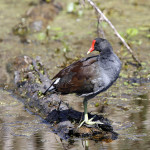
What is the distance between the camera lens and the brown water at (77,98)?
15.0 feet

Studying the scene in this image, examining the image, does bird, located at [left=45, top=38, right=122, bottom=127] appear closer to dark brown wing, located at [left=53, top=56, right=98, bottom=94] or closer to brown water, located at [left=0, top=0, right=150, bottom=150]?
dark brown wing, located at [left=53, top=56, right=98, bottom=94]

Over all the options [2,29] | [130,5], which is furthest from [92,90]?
[130,5]

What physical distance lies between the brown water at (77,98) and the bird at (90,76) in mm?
507

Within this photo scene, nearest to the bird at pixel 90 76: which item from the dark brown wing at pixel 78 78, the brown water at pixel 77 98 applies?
the dark brown wing at pixel 78 78

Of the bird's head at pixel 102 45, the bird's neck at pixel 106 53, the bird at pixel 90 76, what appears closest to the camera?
the bird at pixel 90 76

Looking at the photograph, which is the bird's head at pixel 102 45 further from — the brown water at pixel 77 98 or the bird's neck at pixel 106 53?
the brown water at pixel 77 98

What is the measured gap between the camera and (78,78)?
4609 mm

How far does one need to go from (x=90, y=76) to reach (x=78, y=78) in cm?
15

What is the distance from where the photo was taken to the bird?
4527 millimetres

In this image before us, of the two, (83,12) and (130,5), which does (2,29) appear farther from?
(130,5)

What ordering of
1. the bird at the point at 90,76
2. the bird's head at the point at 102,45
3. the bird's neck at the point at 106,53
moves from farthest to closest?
the bird's head at the point at 102,45, the bird's neck at the point at 106,53, the bird at the point at 90,76

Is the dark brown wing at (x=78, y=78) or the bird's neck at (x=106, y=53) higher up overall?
the bird's neck at (x=106, y=53)

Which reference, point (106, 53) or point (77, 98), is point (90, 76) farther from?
point (77, 98)

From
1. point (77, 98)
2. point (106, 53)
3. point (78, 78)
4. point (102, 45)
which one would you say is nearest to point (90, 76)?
point (78, 78)
